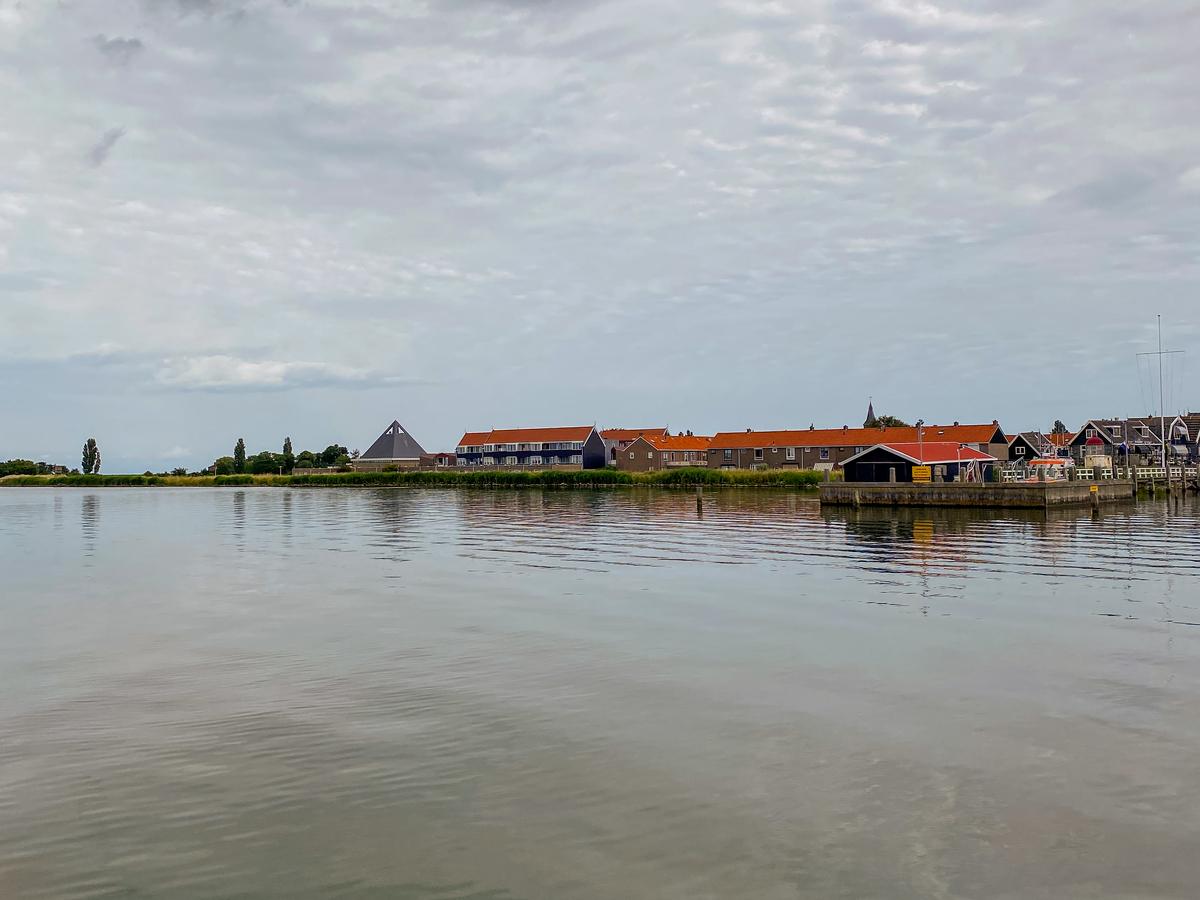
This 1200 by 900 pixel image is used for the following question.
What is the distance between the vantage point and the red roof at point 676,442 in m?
132

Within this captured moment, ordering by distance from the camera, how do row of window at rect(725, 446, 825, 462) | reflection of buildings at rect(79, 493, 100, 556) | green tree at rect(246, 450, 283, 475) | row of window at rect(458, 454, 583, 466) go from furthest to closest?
green tree at rect(246, 450, 283, 475), row of window at rect(458, 454, 583, 466), row of window at rect(725, 446, 825, 462), reflection of buildings at rect(79, 493, 100, 556)

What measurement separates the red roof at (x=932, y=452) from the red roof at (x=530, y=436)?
6298 centimetres

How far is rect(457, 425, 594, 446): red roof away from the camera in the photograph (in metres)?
137

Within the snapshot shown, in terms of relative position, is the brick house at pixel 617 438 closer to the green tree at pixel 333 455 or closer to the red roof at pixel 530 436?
the red roof at pixel 530 436

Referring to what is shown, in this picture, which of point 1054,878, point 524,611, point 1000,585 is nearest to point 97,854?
point 1054,878

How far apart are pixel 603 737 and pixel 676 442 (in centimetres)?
12249

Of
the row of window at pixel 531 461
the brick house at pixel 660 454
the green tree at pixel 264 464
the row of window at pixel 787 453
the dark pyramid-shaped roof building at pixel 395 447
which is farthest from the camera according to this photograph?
the green tree at pixel 264 464

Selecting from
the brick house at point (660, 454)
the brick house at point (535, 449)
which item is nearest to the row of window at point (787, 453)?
the brick house at point (660, 454)

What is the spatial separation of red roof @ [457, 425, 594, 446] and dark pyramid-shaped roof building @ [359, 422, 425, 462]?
39.0 ft

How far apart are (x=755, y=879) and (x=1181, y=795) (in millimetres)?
5716

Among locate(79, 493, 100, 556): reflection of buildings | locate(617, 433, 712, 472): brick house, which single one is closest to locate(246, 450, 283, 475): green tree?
locate(617, 433, 712, 472): brick house

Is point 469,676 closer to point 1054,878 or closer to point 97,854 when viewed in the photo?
point 97,854

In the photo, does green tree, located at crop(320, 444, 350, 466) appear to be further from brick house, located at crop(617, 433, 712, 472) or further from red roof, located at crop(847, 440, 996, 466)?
Answer: red roof, located at crop(847, 440, 996, 466)

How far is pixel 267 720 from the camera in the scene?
45.2 feet
